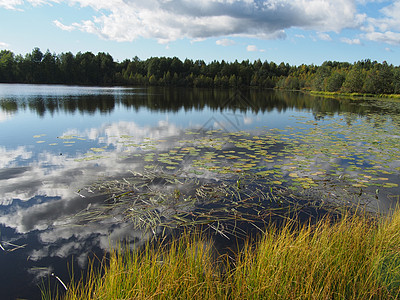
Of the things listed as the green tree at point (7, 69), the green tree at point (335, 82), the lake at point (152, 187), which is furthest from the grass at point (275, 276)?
the green tree at point (7, 69)

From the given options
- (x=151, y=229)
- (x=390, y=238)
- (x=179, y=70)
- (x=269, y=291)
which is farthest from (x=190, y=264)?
(x=179, y=70)

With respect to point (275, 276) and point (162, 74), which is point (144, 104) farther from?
point (162, 74)

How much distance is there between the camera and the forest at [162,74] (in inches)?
2620

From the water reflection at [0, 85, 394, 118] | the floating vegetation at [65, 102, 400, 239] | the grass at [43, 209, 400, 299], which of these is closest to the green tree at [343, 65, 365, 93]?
the water reflection at [0, 85, 394, 118]

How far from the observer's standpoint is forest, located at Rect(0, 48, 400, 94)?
66.6 metres

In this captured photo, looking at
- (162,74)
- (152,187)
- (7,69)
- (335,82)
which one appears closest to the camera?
(152,187)

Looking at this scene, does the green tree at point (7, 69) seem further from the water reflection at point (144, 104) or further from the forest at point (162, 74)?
the water reflection at point (144, 104)

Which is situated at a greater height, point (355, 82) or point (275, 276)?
point (355, 82)

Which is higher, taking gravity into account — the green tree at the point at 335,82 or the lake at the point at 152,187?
the green tree at the point at 335,82

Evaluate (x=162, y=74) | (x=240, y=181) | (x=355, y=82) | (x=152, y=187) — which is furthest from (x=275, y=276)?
(x=162, y=74)

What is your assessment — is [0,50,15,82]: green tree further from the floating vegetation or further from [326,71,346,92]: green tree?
[326,71,346,92]: green tree

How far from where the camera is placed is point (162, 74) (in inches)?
4341

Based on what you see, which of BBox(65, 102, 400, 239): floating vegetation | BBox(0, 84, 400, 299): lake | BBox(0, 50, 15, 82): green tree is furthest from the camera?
BBox(0, 50, 15, 82): green tree

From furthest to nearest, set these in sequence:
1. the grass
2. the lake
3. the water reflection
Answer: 1. the water reflection
2. the lake
3. the grass
